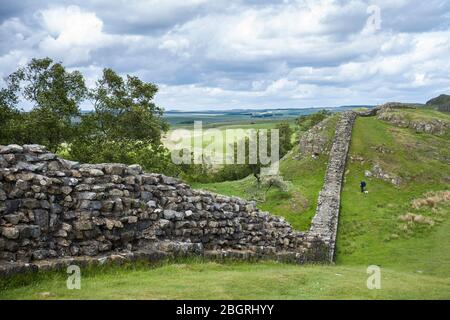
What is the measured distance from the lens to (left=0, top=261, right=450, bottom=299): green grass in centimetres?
1148

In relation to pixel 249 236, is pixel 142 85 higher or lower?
higher

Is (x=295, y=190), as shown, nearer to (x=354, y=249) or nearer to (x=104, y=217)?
(x=354, y=249)

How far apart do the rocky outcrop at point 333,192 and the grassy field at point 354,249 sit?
0.84m

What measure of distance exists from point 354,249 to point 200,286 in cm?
2585

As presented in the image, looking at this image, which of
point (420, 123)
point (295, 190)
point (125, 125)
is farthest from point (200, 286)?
point (420, 123)

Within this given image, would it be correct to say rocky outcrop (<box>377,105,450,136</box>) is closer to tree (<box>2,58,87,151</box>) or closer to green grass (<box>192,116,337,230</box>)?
green grass (<box>192,116,337,230</box>)

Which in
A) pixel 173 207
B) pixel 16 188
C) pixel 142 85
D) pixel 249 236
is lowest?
pixel 249 236

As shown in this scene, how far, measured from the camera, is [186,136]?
185 m

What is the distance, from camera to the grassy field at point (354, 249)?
12344 mm

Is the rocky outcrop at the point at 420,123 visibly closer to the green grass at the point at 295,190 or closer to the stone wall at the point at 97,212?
the green grass at the point at 295,190

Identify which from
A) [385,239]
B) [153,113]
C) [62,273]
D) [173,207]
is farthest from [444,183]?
[62,273]

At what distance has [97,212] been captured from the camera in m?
15.4

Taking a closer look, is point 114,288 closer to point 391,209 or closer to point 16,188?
point 16,188
